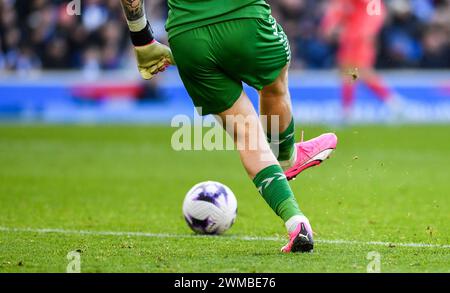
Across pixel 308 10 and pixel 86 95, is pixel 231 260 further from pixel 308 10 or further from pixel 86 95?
pixel 308 10

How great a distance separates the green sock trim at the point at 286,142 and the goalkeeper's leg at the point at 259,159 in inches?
28.0

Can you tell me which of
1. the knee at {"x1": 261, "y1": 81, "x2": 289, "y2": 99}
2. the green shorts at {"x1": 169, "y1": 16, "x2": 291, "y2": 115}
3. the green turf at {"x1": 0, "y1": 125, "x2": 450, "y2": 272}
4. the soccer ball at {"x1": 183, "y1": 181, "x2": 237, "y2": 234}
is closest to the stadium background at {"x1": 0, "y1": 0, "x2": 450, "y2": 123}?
the green turf at {"x1": 0, "y1": 125, "x2": 450, "y2": 272}

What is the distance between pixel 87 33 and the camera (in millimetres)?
20594

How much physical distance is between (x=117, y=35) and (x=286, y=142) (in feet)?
48.4

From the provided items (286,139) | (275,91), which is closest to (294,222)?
(275,91)

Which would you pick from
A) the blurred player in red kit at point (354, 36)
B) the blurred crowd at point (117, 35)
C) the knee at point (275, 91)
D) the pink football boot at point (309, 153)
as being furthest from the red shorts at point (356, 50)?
the knee at point (275, 91)

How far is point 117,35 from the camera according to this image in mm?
20766

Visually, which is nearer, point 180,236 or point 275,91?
point 275,91

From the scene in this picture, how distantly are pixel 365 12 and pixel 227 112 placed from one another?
11944 millimetres

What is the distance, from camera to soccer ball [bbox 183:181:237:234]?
265 inches

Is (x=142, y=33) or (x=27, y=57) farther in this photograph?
(x=27, y=57)

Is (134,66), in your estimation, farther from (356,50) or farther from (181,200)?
(181,200)

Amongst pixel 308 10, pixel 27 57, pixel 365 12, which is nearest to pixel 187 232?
pixel 365 12

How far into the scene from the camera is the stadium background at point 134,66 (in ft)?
63.1
